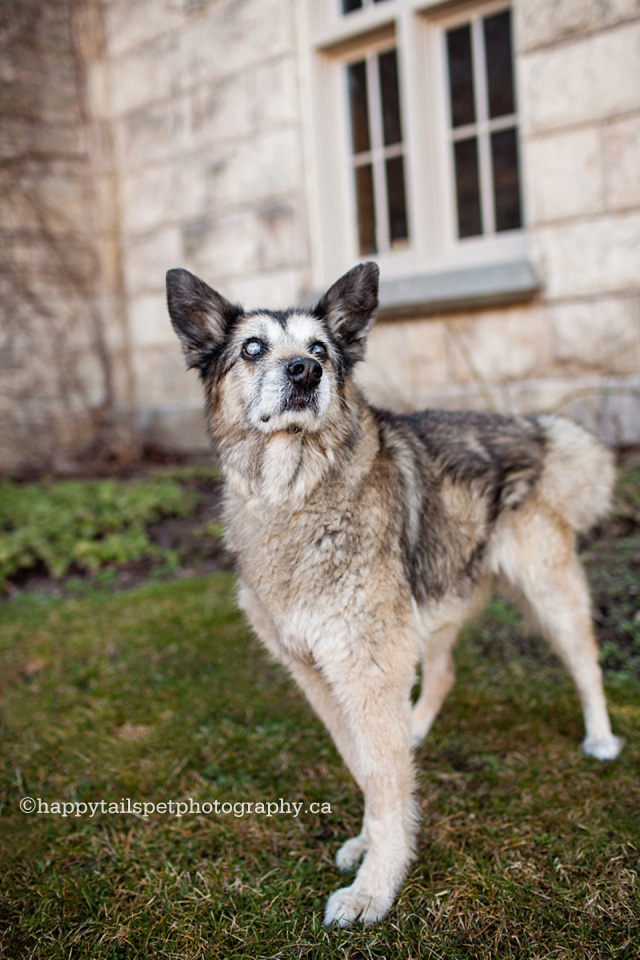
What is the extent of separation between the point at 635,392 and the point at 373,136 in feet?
11.5

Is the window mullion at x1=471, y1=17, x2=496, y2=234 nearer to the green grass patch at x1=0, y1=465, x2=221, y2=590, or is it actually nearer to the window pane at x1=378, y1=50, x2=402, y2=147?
the window pane at x1=378, y1=50, x2=402, y2=147

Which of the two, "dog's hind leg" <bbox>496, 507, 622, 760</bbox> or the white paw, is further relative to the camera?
"dog's hind leg" <bbox>496, 507, 622, 760</bbox>

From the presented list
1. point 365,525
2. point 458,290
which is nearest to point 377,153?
point 458,290

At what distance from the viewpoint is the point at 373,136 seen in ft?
21.8

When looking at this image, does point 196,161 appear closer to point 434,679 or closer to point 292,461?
point 292,461

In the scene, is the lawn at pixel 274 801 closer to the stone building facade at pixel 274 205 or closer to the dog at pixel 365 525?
the dog at pixel 365 525

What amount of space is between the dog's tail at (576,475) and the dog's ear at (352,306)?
0.94 meters

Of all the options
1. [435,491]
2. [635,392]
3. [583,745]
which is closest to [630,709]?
[583,745]

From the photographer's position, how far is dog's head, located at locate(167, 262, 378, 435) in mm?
2230

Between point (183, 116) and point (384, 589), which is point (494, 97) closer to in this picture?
point (183, 116)

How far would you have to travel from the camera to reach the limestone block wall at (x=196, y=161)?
6.72 m

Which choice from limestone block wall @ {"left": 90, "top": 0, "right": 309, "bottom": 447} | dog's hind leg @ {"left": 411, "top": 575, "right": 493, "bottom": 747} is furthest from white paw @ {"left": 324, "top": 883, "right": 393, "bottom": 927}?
limestone block wall @ {"left": 90, "top": 0, "right": 309, "bottom": 447}

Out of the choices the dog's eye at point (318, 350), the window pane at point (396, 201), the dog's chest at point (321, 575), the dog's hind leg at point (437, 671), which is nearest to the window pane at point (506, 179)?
the window pane at point (396, 201)

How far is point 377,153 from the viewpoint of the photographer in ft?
21.9
